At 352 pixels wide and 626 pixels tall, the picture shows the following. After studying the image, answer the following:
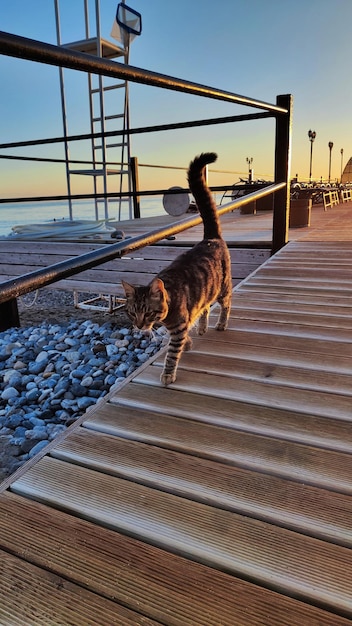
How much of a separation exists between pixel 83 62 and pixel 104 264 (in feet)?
11.4

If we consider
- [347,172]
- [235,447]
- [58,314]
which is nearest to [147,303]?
[235,447]

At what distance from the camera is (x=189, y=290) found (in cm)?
175

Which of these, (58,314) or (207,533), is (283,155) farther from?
(58,314)

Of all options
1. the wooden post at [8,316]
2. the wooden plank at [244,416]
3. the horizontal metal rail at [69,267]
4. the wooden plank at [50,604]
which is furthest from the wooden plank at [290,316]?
the wooden post at [8,316]

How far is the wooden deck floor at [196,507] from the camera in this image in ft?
2.49

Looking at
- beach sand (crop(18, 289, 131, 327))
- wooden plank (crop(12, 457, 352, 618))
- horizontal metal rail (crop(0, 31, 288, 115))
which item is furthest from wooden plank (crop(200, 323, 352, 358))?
beach sand (crop(18, 289, 131, 327))

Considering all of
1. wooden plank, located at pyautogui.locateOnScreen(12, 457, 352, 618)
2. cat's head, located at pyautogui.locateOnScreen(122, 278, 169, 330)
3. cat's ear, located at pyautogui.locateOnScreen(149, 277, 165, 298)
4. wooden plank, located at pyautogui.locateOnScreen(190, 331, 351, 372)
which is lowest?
wooden plank, located at pyautogui.locateOnScreen(12, 457, 352, 618)

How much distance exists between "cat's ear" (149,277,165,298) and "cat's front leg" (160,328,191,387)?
0.70ft

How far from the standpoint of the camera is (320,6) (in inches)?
415

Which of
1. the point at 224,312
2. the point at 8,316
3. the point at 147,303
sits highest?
the point at 147,303

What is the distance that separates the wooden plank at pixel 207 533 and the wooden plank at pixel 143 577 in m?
0.02

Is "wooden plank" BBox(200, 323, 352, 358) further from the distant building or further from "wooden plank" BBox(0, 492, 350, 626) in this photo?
the distant building

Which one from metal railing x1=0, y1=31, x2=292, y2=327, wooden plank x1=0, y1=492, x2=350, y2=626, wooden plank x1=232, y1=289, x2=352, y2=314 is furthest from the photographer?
wooden plank x1=232, y1=289, x2=352, y2=314

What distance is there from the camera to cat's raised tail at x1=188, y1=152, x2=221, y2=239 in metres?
1.93
